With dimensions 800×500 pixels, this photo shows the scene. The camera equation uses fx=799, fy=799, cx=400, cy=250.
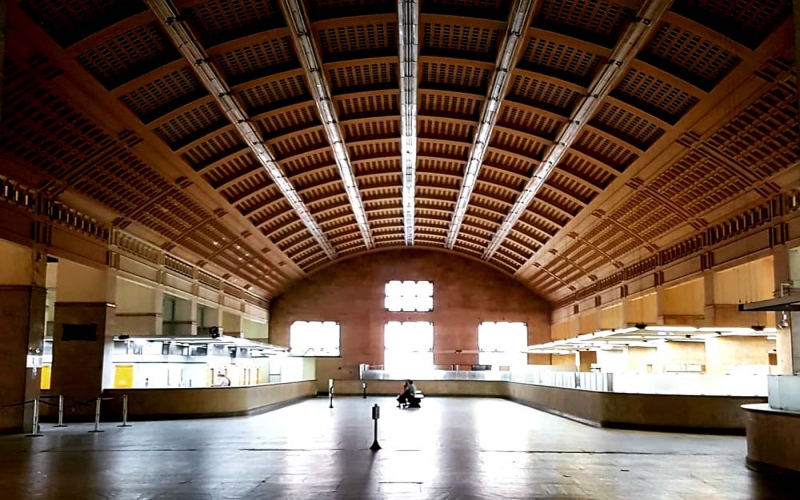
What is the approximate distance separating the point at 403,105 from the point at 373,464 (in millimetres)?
14955

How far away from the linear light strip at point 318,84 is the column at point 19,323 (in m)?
9.33

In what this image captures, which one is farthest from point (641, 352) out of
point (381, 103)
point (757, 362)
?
point (381, 103)

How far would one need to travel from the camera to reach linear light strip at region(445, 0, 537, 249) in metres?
20.0

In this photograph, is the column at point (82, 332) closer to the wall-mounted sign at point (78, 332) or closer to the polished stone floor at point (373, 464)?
the wall-mounted sign at point (78, 332)

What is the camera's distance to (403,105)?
27.1 metres

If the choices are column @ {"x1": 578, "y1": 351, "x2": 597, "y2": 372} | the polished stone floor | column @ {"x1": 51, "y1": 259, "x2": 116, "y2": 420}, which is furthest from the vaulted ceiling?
column @ {"x1": 578, "y1": 351, "x2": 597, "y2": 372}

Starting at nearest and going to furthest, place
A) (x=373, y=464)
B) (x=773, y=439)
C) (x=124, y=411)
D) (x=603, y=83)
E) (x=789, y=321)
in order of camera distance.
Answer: (x=773, y=439)
(x=373, y=464)
(x=789, y=321)
(x=603, y=83)
(x=124, y=411)

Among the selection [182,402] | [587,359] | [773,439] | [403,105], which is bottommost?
[182,402]

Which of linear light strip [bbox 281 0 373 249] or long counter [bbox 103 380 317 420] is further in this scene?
long counter [bbox 103 380 317 420]

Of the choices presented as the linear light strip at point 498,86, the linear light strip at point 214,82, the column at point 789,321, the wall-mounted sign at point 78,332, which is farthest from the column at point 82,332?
the column at point 789,321

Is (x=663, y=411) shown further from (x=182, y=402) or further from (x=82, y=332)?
(x=82, y=332)

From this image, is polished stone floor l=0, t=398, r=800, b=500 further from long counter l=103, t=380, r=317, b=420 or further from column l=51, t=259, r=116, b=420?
column l=51, t=259, r=116, b=420

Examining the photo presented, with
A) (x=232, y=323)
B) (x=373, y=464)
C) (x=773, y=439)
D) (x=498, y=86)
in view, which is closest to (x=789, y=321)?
(x=773, y=439)

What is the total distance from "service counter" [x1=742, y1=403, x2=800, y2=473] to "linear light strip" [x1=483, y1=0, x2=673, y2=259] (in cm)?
891
